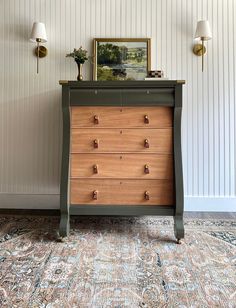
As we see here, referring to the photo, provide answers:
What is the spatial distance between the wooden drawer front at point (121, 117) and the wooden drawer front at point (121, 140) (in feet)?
0.15

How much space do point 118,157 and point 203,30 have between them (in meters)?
1.49

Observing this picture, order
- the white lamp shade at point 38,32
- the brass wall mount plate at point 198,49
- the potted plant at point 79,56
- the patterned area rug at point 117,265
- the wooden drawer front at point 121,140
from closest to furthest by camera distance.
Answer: the patterned area rug at point 117,265 < the wooden drawer front at point 121,140 < the potted plant at point 79,56 < the white lamp shade at point 38,32 < the brass wall mount plate at point 198,49

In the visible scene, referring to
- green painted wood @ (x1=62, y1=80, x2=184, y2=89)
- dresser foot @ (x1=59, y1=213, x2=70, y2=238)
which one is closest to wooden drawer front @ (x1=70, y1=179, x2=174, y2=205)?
dresser foot @ (x1=59, y1=213, x2=70, y2=238)

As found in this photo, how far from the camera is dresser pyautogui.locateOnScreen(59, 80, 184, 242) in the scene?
1.96m

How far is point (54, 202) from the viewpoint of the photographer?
266 centimetres

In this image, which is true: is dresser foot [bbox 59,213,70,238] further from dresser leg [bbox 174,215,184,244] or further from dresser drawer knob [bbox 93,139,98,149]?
dresser leg [bbox 174,215,184,244]

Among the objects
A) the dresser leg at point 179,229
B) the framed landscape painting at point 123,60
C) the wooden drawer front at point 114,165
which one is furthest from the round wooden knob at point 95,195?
the framed landscape painting at point 123,60

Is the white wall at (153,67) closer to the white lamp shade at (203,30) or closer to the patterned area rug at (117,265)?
the white lamp shade at (203,30)

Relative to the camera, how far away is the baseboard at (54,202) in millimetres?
2613

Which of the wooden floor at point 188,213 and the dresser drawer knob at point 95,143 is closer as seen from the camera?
the dresser drawer knob at point 95,143

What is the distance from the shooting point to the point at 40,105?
8.64 feet

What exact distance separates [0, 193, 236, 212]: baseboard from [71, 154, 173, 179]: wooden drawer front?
0.82 metres

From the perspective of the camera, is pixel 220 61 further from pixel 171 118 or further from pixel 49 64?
pixel 49 64

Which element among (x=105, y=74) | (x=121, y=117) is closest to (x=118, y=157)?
(x=121, y=117)
